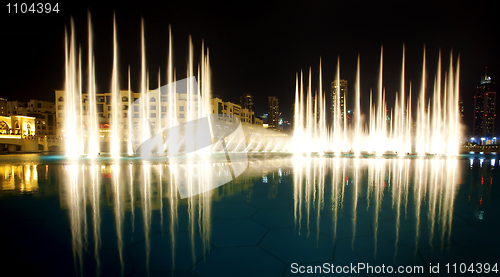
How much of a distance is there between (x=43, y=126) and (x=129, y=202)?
7394 centimetres

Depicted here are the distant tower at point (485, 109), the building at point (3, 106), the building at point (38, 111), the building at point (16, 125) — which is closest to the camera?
the building at point (16, 125)

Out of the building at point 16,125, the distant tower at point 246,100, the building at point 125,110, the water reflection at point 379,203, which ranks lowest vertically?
the water reflection at point 379,203

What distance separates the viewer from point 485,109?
11888 cm

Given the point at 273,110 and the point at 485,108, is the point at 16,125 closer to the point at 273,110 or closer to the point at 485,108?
the point at 273,110

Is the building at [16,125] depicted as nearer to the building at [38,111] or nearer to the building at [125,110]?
the building at [125,110]

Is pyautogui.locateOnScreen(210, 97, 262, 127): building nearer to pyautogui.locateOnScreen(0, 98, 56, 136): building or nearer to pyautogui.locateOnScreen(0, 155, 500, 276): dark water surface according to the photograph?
pyautogui.locateOnScreen(0, 98, 56, 136): building

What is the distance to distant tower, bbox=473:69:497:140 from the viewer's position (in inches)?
4503

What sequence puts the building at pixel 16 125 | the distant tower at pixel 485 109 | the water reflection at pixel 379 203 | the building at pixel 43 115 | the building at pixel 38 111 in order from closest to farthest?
the water reflection at pixel 379 203 → the building at pixel 16 125 → the building at pixel 43 115 → the building at pixel 38 111 → the distant tower at pixel 485 109

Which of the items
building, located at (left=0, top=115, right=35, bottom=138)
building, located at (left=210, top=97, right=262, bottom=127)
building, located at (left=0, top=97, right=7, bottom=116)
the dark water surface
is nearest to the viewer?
the dark water surface

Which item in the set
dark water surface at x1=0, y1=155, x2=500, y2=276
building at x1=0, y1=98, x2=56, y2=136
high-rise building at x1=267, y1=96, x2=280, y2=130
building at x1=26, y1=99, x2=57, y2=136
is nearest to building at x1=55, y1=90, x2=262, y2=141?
building at x1=0, y1=98, x2=56, y2=136

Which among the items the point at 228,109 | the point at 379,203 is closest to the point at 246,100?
the point at 228,109

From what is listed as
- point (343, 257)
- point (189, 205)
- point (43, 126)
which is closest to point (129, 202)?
point (189, 205)

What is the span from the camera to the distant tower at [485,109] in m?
114

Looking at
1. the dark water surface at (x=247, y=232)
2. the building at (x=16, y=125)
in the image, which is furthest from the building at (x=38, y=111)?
the dark water surface at (x=247, y=232)
